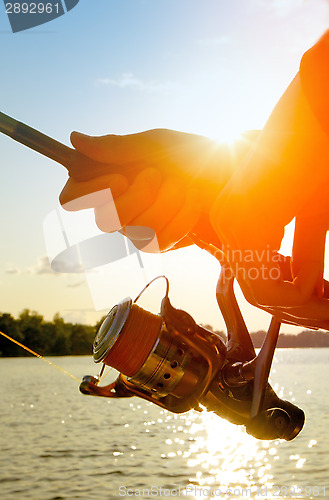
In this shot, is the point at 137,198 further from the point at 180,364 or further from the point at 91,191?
the point at 180,364

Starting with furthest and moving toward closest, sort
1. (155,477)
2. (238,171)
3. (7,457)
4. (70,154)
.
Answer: (7,457) < (155,477) < (70,154) < (238,171)

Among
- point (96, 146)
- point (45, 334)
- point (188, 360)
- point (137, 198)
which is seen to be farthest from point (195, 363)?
point (45, 334)

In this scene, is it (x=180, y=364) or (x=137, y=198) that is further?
(x=180, y=364)

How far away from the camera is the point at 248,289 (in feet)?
5.41

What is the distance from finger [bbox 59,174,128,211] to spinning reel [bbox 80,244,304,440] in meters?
0.59

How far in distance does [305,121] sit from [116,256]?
35.4 inches

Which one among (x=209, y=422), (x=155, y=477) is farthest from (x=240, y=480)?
(x=209, y=422)

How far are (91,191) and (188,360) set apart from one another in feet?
2.80

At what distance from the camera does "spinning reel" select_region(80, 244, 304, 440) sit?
7.16 feet

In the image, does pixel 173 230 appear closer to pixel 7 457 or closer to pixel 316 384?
pixel 7 457

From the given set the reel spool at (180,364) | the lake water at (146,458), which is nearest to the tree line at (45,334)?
the lake water at (146,458)

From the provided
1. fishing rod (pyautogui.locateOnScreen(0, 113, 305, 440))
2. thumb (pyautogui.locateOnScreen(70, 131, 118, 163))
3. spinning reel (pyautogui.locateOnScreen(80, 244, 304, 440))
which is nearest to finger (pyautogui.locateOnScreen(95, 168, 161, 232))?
thumb (pyautogui.locateOnScreen(70, 131, 118, 163))

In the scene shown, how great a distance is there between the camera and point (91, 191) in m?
1.79

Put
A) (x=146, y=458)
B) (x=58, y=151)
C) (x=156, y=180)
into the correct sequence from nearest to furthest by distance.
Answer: (x=156, y=180), (x=58, y=151), (x=146, y=458)
